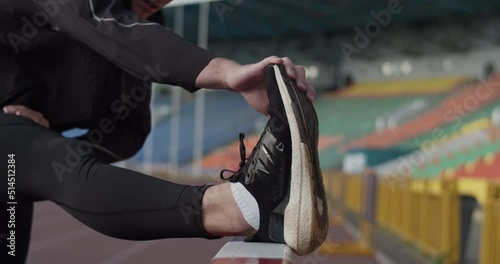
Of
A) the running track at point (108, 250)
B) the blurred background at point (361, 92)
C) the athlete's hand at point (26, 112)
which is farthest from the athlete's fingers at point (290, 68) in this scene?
the blurred background at point (361, 92)

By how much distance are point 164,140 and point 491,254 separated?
77.2ft

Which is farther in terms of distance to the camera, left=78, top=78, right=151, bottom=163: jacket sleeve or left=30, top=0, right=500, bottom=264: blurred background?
left=30, top=0, right=500, bottom=264: blurred background

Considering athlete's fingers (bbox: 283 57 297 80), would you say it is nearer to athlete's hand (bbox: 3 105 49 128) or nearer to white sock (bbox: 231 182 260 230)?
white sock (bbox: 231 182 260 230)

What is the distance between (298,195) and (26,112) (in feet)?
1.79

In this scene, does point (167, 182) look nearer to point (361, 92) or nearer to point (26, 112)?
point (26, 112)

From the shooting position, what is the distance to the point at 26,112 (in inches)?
47.2

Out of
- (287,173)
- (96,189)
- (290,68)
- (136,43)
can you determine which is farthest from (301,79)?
(96,189)

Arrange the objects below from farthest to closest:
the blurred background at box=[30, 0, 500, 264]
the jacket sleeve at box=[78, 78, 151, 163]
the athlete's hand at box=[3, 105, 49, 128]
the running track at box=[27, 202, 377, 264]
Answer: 1. the blurred background at box=[30, 0, 500, 264]
2. the running track at box=[27, 202, 377, 264]
3. the jacket sleeve at box=[78, 78, 151, 163]
4. the athlete's hand at box=[3, 105, 49, 128]

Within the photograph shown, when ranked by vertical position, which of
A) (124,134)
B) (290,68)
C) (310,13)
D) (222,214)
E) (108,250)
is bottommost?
(108,250)

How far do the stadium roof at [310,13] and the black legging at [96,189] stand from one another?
20700 mm

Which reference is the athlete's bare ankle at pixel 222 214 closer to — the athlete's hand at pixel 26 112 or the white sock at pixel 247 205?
the white sock at pixel 247 205

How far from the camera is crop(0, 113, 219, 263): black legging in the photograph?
3.38 ft

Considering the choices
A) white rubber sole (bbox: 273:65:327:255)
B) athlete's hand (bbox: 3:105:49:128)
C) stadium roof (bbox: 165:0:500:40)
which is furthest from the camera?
stadium roof (bbox: 165:0:500:40)

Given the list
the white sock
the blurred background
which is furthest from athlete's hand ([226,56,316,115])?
the blurred background
